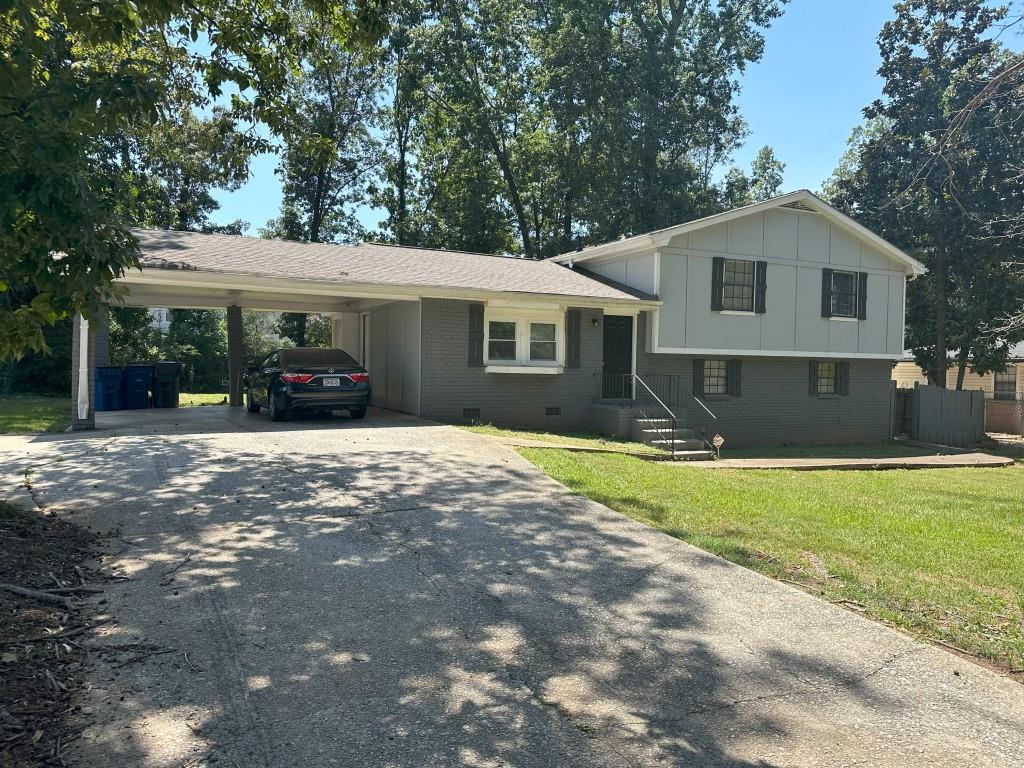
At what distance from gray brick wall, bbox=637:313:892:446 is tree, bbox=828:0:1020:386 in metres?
6.39

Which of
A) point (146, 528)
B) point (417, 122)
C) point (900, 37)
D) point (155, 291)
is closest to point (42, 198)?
point (146, 528)

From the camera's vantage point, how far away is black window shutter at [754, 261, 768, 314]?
730 inches

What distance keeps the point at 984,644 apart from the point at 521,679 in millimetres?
2960

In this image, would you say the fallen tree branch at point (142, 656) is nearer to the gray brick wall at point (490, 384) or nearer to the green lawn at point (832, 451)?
the gray brick wall at point (490, 384)

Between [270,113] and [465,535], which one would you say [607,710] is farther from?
[270,113]

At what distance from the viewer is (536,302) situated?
15914 mm

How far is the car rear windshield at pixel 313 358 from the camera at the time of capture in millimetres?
13695

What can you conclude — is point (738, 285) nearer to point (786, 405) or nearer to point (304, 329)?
point (786, 405)

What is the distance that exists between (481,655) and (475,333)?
11711 millimetres

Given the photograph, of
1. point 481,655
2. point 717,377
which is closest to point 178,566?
point 481,655

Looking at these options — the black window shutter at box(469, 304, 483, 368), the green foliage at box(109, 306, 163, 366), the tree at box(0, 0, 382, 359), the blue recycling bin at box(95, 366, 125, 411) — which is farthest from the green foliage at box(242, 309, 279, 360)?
the tree at box(0, 0, 382, 359)

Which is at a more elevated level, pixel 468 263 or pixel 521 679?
pixel 468 263

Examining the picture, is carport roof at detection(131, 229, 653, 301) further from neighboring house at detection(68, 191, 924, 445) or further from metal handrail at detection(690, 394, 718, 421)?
metal handrail at detection(690, 394, 718, 421)

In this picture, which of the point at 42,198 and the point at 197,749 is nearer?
the point at 197,749
